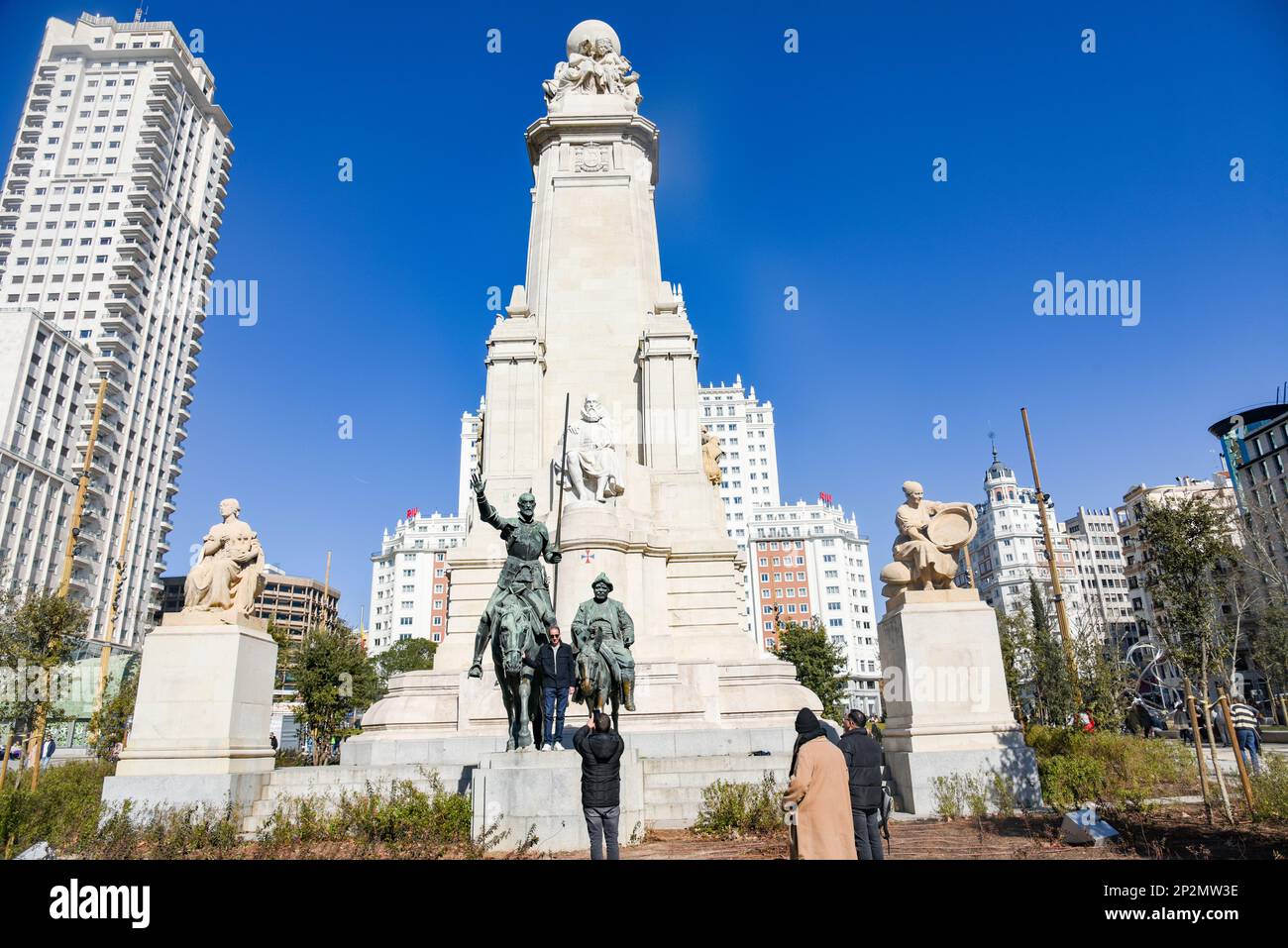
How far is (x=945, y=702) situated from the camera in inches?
512

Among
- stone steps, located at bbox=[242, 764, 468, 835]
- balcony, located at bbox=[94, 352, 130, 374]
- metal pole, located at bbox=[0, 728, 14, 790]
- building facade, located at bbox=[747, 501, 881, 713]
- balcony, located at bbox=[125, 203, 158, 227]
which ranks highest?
balcony, located at bbox=[125, 203, 158, 227]

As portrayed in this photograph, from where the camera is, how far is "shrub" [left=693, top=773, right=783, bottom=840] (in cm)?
1082

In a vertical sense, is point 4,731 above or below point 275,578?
below

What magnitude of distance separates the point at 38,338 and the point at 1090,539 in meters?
135

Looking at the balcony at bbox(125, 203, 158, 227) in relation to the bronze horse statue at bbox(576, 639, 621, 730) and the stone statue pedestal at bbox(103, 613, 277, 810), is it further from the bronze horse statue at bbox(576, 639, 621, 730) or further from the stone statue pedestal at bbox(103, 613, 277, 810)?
the bronze horse statue at bbox(576, 639, 621, 730)

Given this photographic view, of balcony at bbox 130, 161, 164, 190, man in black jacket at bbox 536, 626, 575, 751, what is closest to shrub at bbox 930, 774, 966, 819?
man in black jacket at bbox 536, 626, 575, 751

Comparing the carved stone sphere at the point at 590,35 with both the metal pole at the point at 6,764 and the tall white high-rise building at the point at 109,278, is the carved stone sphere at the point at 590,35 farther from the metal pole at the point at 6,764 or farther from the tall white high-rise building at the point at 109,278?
the tall white high-rise building at the point at 109,278

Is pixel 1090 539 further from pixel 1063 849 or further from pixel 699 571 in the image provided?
pixel 1063 849

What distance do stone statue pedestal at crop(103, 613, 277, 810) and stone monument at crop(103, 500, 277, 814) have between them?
2cm

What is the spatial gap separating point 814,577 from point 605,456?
4250 inches

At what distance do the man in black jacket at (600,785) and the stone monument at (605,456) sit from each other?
7227mm

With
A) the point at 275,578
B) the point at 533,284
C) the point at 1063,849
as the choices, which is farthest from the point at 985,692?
the point at 275,578

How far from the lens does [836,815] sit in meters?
6.29

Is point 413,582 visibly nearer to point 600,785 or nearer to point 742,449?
point 742,449
